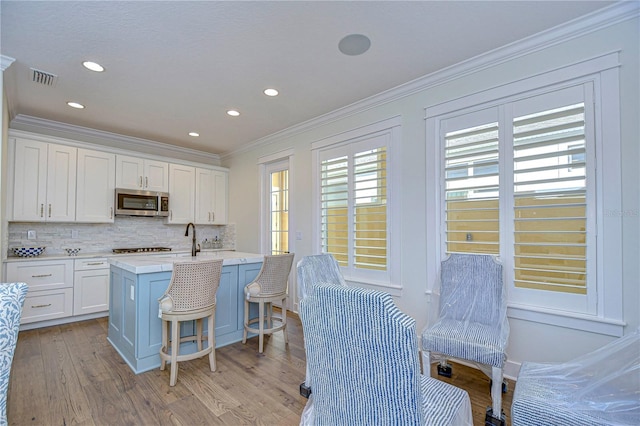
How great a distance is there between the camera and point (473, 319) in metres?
2.33

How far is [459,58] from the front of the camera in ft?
8.55

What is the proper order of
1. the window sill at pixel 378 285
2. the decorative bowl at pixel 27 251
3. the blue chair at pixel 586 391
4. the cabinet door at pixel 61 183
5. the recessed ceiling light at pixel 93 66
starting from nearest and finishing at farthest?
the blue chair at pixel 586 391 → the recessed ceiling light at pixel 93 66 → the window sill at pixel 378 285 → the decorative bowl at pixel 27 251 → the cabinet door at pixel 61 183

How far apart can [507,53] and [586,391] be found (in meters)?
2.35

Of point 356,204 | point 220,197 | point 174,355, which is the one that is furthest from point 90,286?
point 356,204

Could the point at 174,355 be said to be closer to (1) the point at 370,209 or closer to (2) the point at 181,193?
(1) the point at 370,209

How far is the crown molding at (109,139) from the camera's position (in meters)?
4.03

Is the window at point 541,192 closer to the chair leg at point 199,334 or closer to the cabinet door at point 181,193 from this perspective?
the chair leg at point 199,334

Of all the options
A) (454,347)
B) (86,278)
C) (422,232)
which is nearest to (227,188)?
(86,278)

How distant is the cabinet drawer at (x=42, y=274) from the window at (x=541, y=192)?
14.4 ft

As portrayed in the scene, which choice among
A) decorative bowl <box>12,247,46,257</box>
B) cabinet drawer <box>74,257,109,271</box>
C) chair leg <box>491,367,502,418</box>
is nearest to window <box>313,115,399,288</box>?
chair leg <box>491,367,502,418</box>

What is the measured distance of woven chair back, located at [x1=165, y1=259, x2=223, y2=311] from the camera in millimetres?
2369

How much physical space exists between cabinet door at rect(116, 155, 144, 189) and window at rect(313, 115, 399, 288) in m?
2.76

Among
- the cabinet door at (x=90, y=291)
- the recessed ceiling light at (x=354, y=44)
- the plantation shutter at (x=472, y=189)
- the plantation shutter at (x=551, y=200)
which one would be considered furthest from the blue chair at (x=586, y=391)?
the cabinet door at (x=90, y=291)

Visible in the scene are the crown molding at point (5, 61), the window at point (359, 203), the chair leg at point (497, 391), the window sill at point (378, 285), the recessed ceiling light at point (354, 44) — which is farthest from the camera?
the window at point (359, 203)
